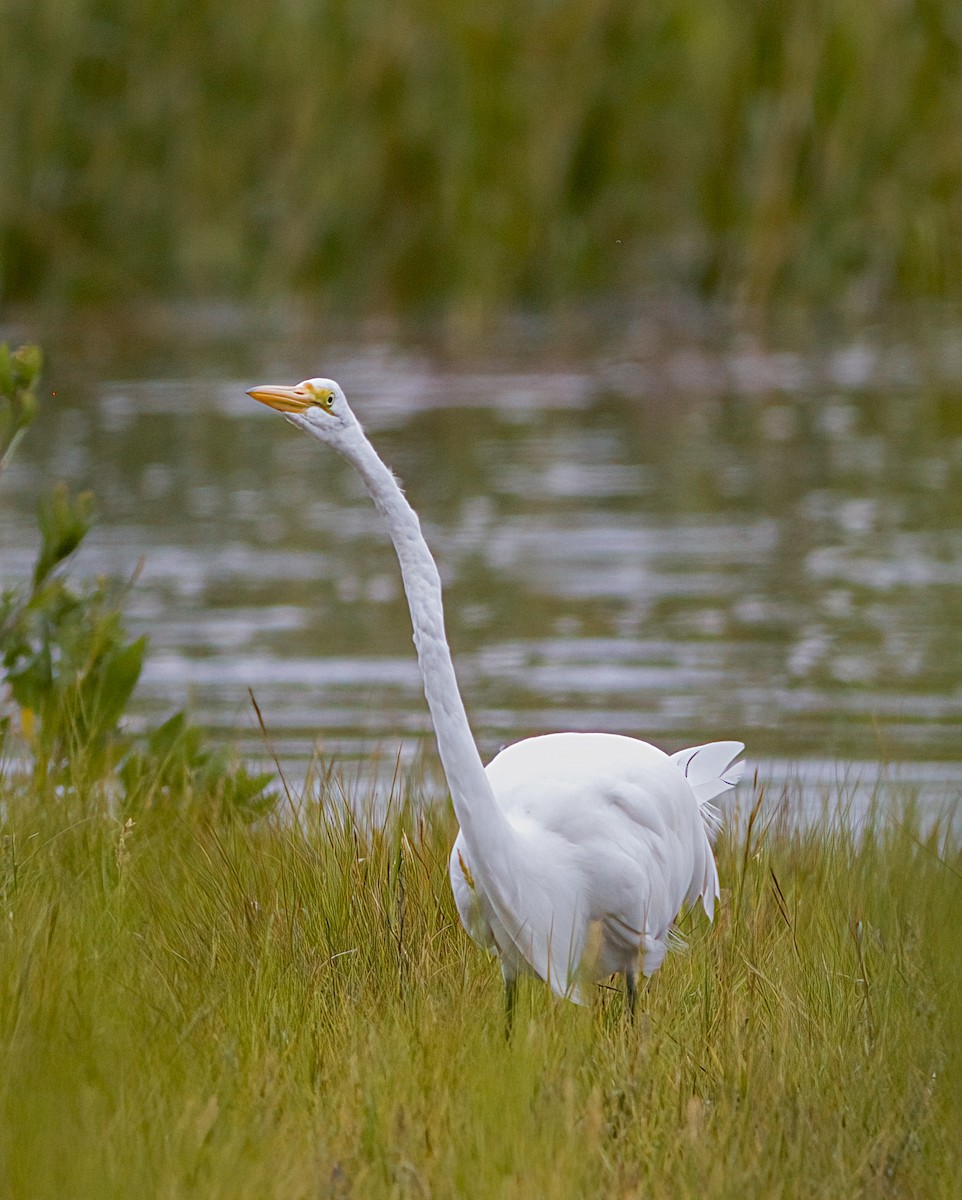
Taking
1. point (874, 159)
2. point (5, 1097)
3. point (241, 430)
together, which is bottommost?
point (241, 430)

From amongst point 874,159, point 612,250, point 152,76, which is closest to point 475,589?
point 874,159

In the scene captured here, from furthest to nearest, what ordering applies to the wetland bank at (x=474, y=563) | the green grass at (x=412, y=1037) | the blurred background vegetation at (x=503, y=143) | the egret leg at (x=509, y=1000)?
1. the blurred background vegetation at (x=503, y=143)
2. the egret leg at (x=509, y=1000)
3. the wetland bank at (x=474, y=563)
4. the green grass at (x=412, y=1037)

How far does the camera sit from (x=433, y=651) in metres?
2.78

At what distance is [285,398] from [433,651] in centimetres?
39

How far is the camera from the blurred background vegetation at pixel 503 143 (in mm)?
13477

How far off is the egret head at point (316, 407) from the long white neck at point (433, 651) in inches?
1.2

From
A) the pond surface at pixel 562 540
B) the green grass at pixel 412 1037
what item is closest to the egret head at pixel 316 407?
the green grass at pixel 412 1037

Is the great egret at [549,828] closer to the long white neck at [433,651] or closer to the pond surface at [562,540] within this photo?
the long white neck at [433,651]

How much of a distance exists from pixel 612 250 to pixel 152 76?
3.73 m

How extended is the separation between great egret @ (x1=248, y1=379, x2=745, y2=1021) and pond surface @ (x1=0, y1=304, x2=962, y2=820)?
0.99 m

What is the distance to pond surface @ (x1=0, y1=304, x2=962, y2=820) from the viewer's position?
6.17 meters

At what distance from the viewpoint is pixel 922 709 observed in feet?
19.9

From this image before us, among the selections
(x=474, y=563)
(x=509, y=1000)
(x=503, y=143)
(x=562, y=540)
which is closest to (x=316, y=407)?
(x=509, y=1000)

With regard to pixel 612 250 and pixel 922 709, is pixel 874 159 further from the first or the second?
pixel 922 709
